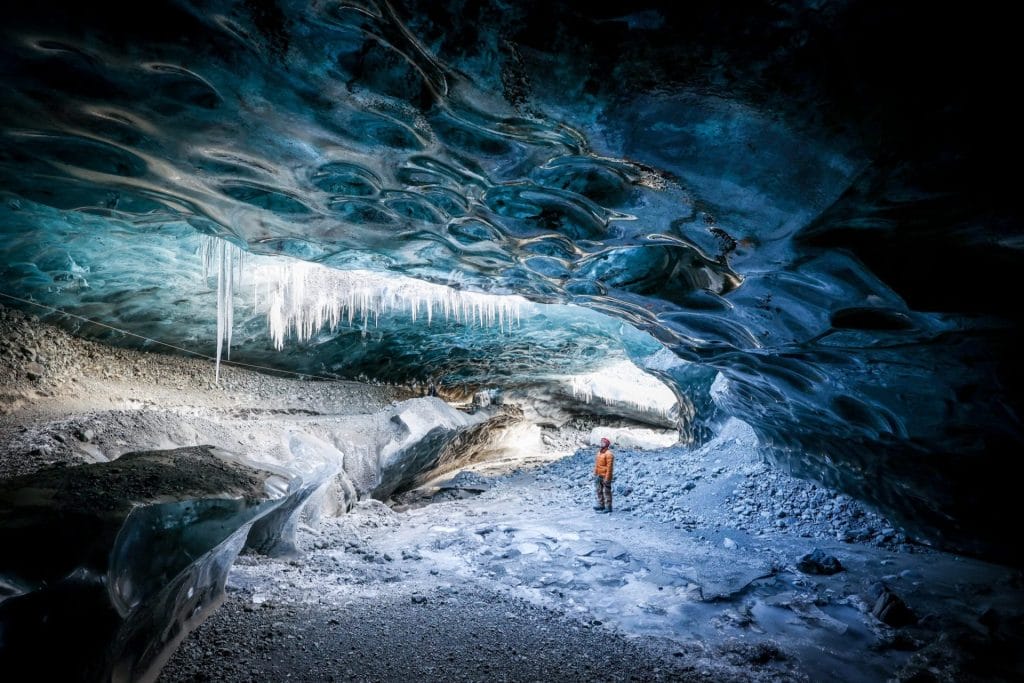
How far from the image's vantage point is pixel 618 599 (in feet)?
15.0

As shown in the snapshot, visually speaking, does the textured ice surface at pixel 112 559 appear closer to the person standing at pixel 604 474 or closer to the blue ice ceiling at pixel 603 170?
the blue ice ceiling at pixel 603 170

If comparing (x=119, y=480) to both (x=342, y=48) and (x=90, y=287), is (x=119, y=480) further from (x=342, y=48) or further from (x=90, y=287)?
(x=90, y=287)

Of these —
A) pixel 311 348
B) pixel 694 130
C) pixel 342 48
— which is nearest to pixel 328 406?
pixel 311 348

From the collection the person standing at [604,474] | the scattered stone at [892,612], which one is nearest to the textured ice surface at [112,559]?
the scattered stone at [892,612]

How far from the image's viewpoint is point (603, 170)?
3174 millimetres

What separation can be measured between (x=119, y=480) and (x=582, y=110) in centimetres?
356

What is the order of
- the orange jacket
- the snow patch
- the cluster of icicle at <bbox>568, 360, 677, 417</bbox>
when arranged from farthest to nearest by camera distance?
the snow patch → the cluster of icicle at <bbox>568, 360, 677, 417</bbox> → the orange jacket

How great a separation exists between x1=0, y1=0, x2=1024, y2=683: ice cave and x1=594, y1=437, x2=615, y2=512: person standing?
1.01 m

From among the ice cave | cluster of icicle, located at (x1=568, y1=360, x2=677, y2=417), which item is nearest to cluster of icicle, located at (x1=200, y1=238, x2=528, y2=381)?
the ice cave

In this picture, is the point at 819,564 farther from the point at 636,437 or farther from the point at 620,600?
the point at 636,437

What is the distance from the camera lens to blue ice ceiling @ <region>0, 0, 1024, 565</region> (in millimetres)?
2070

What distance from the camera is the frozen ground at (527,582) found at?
10.3 ft

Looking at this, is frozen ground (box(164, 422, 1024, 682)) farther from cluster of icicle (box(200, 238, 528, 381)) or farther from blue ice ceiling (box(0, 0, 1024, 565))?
cluster of icicle (box(200, 238, 528, 381))

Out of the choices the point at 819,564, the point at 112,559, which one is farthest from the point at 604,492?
the point at 112,559
